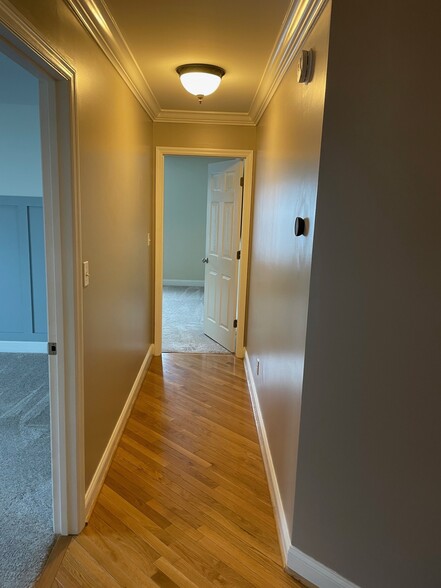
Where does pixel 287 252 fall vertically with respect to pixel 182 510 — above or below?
above

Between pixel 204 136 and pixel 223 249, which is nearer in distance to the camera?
pixel 204 136

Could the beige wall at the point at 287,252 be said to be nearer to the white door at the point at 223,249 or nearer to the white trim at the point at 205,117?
the white trim at the point at 205,117

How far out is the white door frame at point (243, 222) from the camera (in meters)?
3.92

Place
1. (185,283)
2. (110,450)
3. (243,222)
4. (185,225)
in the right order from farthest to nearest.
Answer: (185,283), (185,225), (243,222), (110,450)

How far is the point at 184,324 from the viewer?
5.56 meters

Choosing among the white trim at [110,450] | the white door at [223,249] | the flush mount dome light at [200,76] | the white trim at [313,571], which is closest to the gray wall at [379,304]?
the white trim at [313,571]

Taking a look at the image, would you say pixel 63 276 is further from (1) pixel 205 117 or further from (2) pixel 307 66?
(1) pixel 205 117

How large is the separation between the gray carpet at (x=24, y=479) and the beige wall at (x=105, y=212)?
0.31 metres

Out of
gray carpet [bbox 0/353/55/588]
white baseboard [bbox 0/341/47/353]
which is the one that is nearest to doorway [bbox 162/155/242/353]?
white baseboard [bbox 0/341/47/353]

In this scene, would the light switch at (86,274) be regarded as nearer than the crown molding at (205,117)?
Yes

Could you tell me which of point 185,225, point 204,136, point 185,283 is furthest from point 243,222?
point 185,283

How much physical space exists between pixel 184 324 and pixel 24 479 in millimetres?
3394

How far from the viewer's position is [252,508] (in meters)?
2.15

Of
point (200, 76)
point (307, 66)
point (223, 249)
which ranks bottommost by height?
point (223, 249)
